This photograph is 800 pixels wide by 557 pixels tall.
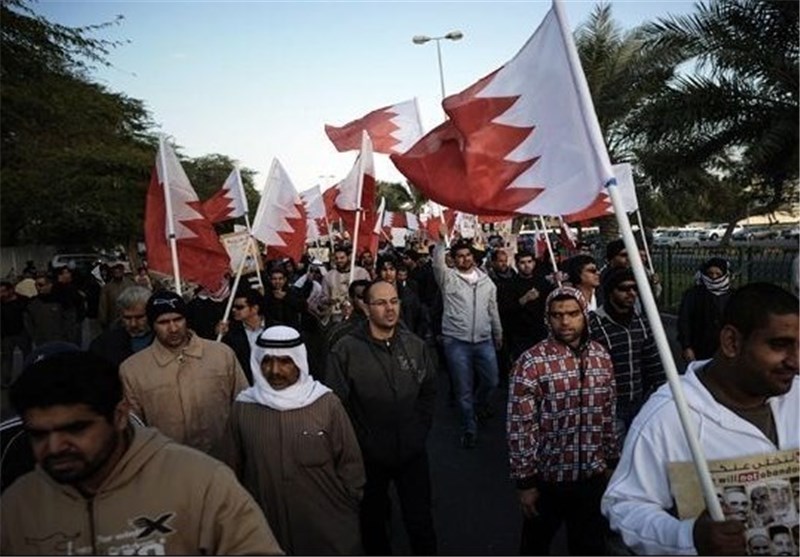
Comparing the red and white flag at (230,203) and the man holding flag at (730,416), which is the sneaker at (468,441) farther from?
the man holding flag at (730,416)

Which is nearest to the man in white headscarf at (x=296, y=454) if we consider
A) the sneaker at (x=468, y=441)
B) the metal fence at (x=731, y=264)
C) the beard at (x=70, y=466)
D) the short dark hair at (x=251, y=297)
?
the beard at (x=70, y=466)

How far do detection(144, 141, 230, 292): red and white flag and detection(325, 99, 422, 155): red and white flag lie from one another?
365cm

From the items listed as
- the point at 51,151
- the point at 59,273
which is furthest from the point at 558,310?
the point at 51,151

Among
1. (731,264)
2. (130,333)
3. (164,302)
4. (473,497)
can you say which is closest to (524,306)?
(473,497)

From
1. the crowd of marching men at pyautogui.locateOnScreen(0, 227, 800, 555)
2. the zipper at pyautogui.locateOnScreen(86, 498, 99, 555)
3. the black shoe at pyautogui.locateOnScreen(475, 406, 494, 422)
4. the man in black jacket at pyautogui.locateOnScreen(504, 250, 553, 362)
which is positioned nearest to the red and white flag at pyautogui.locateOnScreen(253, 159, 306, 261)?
the crowd of marching men at pyautogui.locateOnScreen(0, 227, 800, 555)

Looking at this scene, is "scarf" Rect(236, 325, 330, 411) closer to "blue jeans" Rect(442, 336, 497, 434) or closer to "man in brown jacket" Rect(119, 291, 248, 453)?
"man in brown jacket" Rect(119, 291, 248, 453)

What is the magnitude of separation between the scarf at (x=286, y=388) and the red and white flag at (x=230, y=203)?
4901 millimetres

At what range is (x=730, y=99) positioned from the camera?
1388 centimetres

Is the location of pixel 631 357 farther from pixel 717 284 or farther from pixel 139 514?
pixel 139 514

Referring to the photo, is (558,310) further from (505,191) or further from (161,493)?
(161,493)

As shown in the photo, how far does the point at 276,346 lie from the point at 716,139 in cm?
1302

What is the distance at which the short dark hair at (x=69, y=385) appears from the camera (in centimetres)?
203

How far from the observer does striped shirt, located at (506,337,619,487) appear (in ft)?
11.9

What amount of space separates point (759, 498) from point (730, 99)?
13183mm
